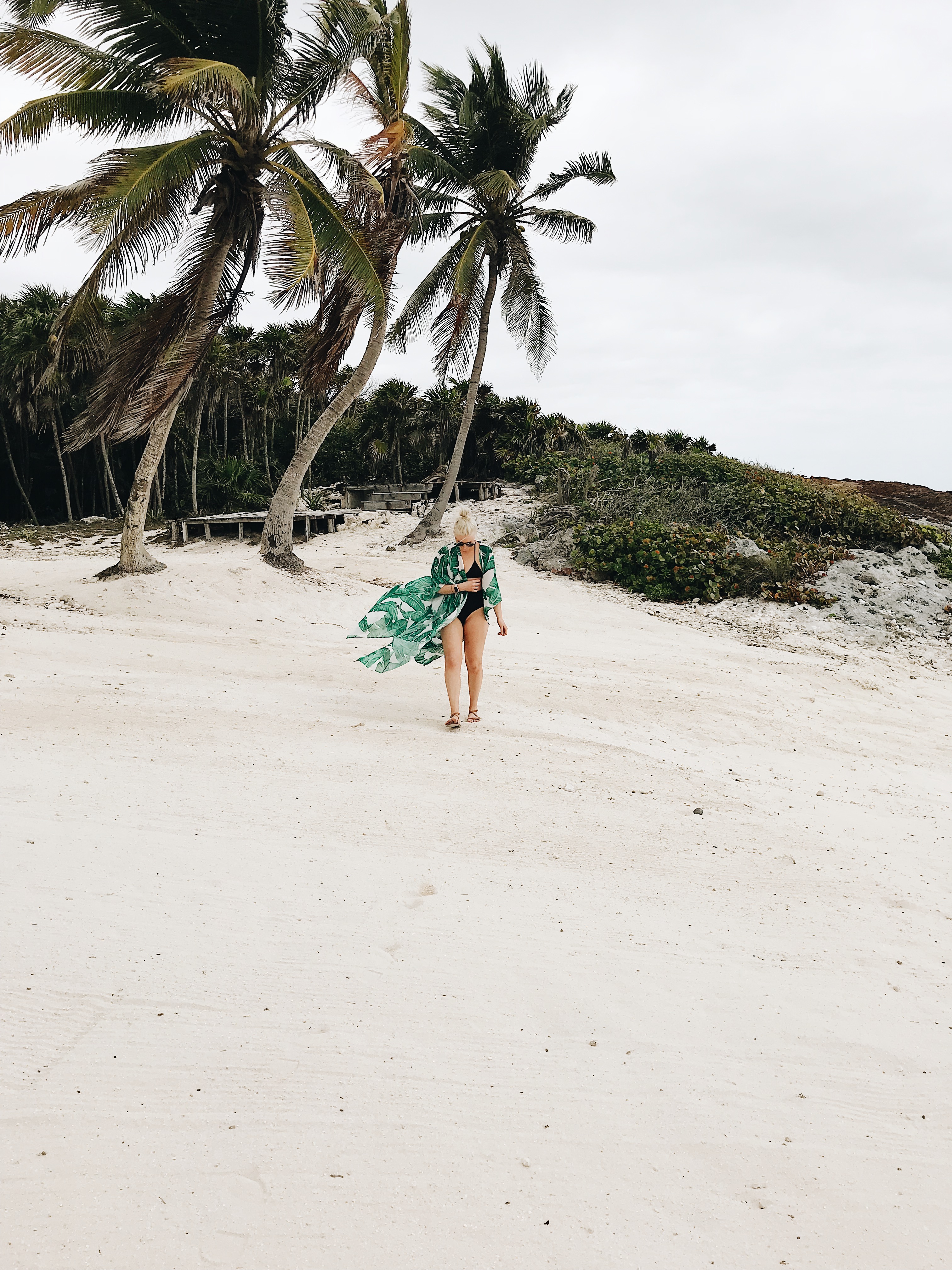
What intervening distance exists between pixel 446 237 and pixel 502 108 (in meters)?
2.63

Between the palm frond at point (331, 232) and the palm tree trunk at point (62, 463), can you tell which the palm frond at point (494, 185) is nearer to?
the palm frond at point (331, 232)

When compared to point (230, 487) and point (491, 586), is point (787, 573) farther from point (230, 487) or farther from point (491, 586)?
point (230, 487)

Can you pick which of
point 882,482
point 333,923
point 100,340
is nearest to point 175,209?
point 100,340

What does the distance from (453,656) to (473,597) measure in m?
0.49

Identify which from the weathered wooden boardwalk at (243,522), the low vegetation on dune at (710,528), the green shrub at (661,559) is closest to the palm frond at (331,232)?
the green shrub at (661,559)

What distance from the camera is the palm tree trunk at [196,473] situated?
83.1ft

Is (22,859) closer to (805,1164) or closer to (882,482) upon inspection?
(805,1164)

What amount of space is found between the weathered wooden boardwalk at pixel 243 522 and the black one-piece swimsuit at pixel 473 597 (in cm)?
1295

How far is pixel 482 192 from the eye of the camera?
53.5ft

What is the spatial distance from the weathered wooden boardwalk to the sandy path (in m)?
12.8

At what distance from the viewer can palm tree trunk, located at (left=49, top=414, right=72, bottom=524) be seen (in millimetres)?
26641

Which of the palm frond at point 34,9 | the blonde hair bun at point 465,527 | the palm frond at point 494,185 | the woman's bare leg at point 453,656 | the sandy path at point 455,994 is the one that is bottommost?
the sandy path at point 455,994

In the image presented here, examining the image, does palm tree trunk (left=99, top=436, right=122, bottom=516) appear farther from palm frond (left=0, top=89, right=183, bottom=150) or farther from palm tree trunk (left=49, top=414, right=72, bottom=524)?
palm frond (left=0, top=89, right=183, bottom=150)

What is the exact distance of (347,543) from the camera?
18.3m
